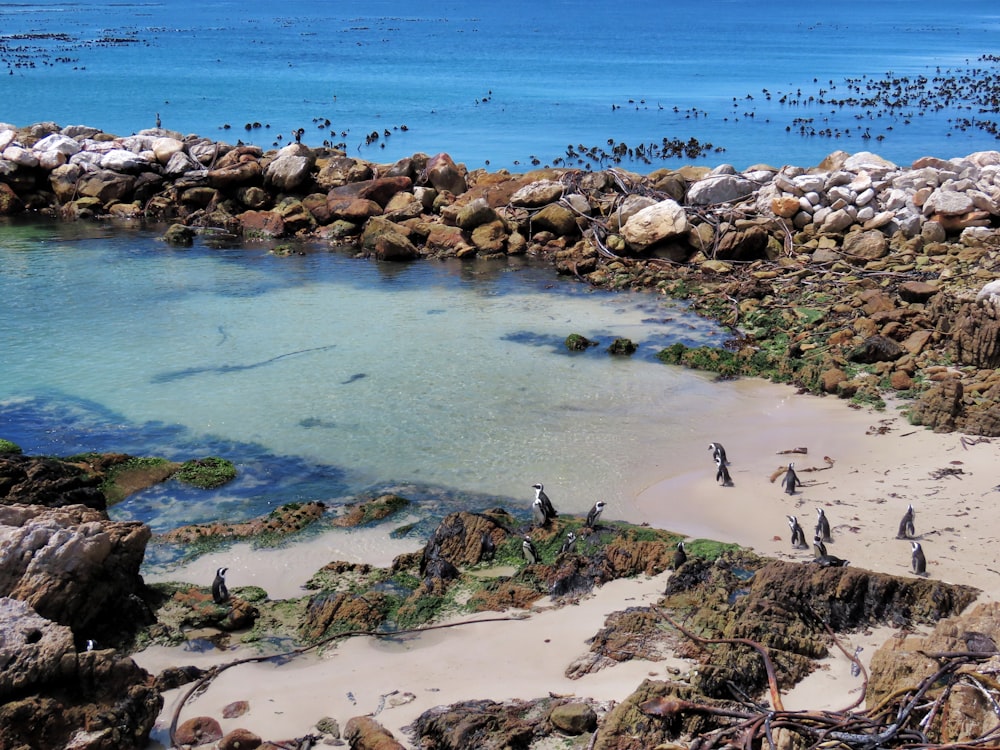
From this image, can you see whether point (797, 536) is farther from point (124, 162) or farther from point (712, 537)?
point (124, 162)

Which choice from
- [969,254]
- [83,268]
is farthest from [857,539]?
[83,268]

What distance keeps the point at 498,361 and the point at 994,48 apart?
7068 cm

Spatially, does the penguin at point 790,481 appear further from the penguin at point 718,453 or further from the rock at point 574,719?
the rock at point 574,719

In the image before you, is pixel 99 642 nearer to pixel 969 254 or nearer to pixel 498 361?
pixel 498 361

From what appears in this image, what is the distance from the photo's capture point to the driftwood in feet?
19.4

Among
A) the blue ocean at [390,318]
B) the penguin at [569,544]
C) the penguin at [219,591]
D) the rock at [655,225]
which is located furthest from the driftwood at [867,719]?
the rock at [655,225]

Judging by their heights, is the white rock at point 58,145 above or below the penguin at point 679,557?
above

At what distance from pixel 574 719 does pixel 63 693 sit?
3.69m

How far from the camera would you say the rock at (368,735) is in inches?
279

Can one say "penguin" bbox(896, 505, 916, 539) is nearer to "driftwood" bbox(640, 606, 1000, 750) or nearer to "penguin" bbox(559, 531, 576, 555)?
"penguin" bbox(559, 531, 576, 555)

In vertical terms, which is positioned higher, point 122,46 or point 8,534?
point 122,46

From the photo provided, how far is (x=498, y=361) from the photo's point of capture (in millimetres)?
17062

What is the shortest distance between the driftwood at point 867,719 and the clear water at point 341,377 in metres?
5.41

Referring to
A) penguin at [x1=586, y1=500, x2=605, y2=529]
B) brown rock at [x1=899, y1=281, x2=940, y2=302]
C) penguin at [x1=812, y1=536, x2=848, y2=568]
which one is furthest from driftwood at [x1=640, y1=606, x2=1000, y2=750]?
brown rock at [x1=899, y1=281, x2=940, y2=302]
